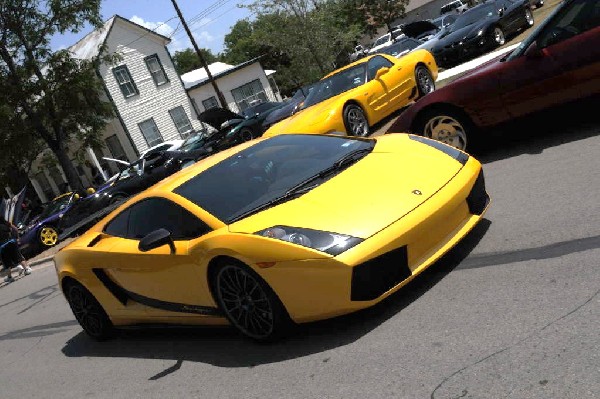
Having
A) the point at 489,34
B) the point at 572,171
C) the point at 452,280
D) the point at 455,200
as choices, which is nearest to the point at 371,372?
the point at 452,280

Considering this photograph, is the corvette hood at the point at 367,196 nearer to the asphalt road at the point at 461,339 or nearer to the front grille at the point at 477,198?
the front grille at the point at 477,198

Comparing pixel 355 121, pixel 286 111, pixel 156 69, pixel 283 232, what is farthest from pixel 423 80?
pixel 156 69

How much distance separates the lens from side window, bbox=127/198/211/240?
15.4ft

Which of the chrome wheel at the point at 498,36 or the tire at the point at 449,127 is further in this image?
the chrome wheel at the point at 498,36

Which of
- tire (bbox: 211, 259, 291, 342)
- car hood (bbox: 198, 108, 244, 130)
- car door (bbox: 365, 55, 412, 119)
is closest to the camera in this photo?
tire (bbox: 211, 259, 291, 342)

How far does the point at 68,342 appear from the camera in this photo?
280 inches

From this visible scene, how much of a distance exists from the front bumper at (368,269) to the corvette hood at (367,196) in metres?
0.10

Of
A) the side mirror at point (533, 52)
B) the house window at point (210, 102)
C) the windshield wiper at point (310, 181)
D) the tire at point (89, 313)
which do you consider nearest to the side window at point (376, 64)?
the side mirror at point (533, 52)

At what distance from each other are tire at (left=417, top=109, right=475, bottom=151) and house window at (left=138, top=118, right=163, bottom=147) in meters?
33.7

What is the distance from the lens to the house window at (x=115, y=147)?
39000mm

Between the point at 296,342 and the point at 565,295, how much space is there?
1.75 metres

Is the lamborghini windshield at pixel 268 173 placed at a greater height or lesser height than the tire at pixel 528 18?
greater

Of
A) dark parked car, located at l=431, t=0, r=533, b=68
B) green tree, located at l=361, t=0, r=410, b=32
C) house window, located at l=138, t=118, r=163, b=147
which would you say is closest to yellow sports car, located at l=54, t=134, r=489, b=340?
dark parked car, located at l=431, t=0, r=533, b=68

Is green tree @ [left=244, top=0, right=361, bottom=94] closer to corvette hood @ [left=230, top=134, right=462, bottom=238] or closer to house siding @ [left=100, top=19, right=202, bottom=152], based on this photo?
house siding @ [left=100, top=19, right=202, bottom=152]
